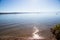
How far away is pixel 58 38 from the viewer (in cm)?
1199

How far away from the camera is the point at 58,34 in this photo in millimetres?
11844

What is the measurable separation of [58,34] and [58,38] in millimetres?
432
